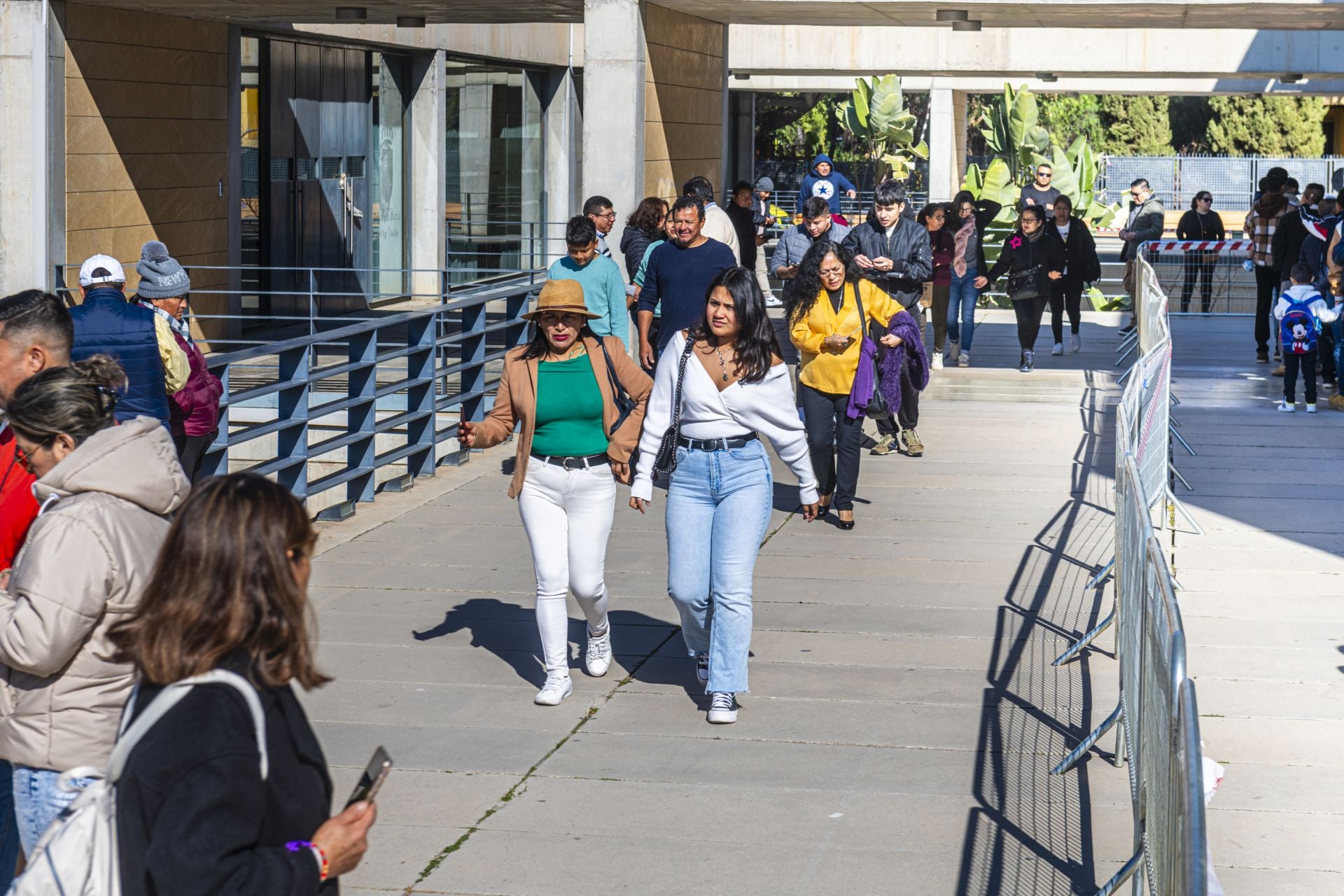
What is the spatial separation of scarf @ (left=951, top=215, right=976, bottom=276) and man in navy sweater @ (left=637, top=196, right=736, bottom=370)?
674 centimetres

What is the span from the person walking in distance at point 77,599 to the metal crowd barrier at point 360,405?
5370 millimetres

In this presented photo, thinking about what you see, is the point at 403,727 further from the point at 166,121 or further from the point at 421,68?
the point at 421,68

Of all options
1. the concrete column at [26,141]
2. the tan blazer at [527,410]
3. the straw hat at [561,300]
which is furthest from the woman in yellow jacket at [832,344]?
the concrete column at [26,141]

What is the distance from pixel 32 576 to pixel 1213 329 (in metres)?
21.2

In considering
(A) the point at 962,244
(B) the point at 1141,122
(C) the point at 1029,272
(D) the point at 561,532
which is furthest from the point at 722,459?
(B) the point at 1141,122

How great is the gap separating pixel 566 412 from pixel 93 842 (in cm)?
428

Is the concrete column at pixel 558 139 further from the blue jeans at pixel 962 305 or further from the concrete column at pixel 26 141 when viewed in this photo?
the concrete column at pixel 26 141

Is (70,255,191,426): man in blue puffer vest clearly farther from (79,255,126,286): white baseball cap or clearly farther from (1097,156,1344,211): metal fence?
(1097,156,1344,211): metal fence

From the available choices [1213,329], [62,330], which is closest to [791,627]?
[62,330]

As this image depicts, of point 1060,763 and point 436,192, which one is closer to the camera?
point 1060,763

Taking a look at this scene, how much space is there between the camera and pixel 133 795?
8.86 feet

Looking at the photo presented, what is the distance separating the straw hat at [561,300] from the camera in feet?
22.7

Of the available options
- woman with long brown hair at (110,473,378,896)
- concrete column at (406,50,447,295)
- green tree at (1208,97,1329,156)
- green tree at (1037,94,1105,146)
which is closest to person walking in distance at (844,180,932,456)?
woman with long brown hair at (110,473,378,896)

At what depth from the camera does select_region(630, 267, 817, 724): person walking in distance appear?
22.3ft
